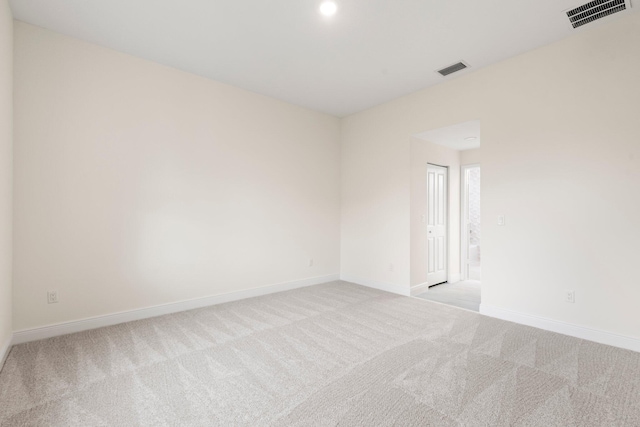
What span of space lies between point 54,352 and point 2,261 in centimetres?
93

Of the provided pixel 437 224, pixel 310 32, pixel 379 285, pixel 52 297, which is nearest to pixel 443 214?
pixel 437 224

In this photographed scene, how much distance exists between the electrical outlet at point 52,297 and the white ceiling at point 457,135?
4.99m

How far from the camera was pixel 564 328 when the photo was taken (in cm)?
317

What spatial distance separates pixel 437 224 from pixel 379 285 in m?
1.56

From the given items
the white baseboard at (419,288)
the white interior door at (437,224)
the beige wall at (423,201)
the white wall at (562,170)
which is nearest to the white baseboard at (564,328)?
the white wall at (562,170)

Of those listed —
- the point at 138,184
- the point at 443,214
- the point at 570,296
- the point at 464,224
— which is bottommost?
the point at 570,296

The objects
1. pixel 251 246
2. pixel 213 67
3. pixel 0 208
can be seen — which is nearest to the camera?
pixel 0 208

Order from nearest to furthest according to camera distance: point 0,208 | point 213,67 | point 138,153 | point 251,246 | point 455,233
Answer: point 0,208 → point 138,153 → point 213,67 → point 251,246 → point 455,233

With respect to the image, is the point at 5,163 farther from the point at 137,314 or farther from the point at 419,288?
the point at 419,288

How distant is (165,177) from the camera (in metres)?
3.77

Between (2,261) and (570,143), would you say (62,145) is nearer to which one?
(2,261)

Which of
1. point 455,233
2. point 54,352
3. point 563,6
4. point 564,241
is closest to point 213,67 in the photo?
point 54,352

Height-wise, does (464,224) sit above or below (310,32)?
below

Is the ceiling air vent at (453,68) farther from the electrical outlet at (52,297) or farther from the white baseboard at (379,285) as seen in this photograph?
the electrical outlet at (52,297)
